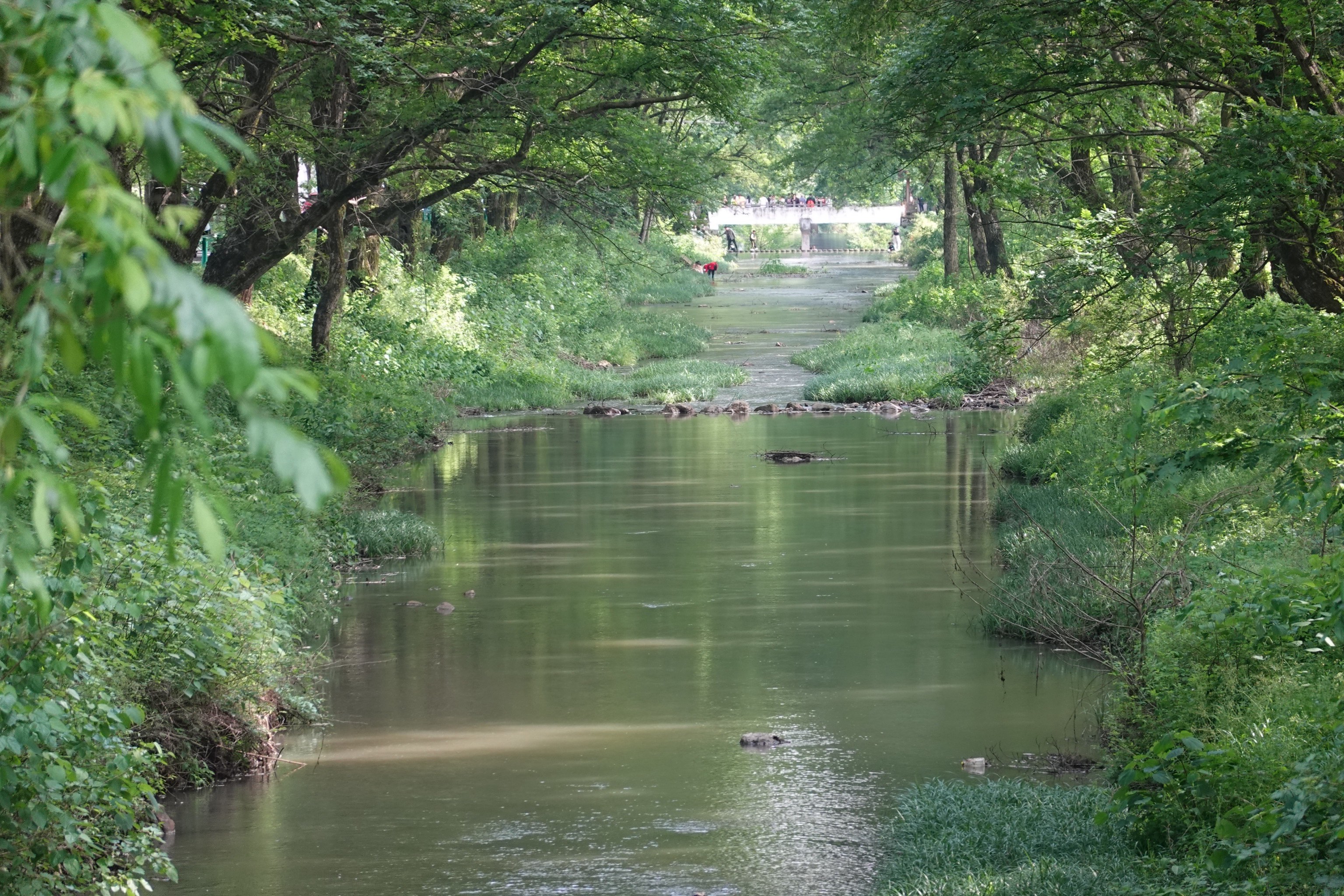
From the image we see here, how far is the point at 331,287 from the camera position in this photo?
21812mm

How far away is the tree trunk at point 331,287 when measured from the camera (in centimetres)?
2134

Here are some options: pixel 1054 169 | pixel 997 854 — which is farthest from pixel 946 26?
pixel 1054 169

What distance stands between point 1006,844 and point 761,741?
273cm

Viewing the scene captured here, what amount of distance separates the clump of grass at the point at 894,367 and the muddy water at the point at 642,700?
8.68 metres

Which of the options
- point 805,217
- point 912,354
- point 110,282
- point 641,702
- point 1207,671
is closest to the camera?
point 110,282

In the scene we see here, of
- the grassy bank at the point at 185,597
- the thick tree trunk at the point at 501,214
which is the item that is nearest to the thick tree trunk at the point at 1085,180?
the grassy bank at the point at 185,597

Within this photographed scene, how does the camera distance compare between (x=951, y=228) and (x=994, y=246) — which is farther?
(x=951, y=228)

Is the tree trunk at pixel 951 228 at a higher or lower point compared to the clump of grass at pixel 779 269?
lower

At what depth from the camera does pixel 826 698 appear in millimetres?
10977

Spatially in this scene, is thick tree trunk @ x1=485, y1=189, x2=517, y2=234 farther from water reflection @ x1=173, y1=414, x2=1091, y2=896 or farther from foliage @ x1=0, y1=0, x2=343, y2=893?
foliage @ x1=0, y1=0, x2=343, y2=893

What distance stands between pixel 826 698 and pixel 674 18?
7758 mm

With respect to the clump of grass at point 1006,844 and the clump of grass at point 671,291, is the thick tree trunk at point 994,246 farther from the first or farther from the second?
the clump of grass at point 1006,844

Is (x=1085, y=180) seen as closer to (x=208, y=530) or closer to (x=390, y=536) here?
(x=390, y=536)

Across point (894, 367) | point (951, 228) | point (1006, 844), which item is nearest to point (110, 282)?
point (1006, 844)
